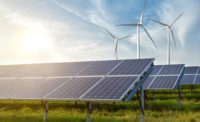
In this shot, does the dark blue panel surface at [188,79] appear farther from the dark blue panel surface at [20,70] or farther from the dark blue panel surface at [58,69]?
the dark blue panel surface at [20,70]

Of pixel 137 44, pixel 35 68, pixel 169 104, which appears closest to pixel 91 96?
pixel 35 68

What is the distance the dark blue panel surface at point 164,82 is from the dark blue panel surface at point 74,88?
32.8 ft

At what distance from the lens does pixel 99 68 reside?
1497 centimetres

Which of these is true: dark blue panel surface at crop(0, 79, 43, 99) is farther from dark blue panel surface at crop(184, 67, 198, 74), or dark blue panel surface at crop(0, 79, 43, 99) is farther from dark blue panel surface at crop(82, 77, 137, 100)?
dark blue panel surface at crop(184, 67, 198, 74)

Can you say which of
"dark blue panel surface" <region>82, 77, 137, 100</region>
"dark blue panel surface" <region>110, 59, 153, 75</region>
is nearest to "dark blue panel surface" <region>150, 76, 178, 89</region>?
"dark blue panel surface" <region>110, 59, 153, 75</region>

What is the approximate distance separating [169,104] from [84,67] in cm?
1070

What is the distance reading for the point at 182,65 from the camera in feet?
84.2

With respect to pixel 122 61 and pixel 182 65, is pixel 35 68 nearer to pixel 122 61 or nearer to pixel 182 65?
pixel 122 61

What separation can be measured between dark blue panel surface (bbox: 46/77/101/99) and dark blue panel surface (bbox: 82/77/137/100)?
0.53 m

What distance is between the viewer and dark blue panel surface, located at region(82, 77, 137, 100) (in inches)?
431

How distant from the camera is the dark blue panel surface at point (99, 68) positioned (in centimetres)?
1424

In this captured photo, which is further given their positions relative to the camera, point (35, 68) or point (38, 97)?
point (35, 68)

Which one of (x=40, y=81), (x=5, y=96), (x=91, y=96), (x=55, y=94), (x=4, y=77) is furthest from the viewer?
(x=4, y=77)

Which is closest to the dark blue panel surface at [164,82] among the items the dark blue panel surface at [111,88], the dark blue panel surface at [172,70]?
the dark blue panel surface at [172,70]
